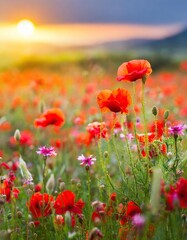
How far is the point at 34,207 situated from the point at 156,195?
1.18m

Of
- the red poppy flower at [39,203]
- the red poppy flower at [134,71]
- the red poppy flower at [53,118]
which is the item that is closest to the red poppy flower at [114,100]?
the red poppy flower at [134,71]

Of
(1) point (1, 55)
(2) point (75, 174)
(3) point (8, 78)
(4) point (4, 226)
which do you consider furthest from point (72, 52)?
(4) point (4, 226)

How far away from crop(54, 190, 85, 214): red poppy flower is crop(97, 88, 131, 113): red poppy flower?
0.46 meters

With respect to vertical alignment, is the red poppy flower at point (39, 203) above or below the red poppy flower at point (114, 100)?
below

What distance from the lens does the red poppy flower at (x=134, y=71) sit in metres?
2.56

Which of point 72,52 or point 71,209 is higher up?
point 72,52

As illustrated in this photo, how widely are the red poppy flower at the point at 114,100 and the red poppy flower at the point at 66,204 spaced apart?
1.52 feet

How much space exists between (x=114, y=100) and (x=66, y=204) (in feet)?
1.85

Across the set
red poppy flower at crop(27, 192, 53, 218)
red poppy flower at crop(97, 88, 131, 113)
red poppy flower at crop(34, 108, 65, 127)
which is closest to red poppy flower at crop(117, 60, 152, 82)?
red poppy flower at crop(97, 88, 131, 113)

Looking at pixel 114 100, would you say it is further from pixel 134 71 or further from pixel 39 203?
pixel 39 203

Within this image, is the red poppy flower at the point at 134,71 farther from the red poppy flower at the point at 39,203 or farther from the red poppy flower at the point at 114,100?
the red poppy flower at the point at 39,203

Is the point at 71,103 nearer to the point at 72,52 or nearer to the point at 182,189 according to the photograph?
the point at 182,189

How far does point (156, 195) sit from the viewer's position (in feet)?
5.61

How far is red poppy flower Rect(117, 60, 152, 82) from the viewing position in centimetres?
256
